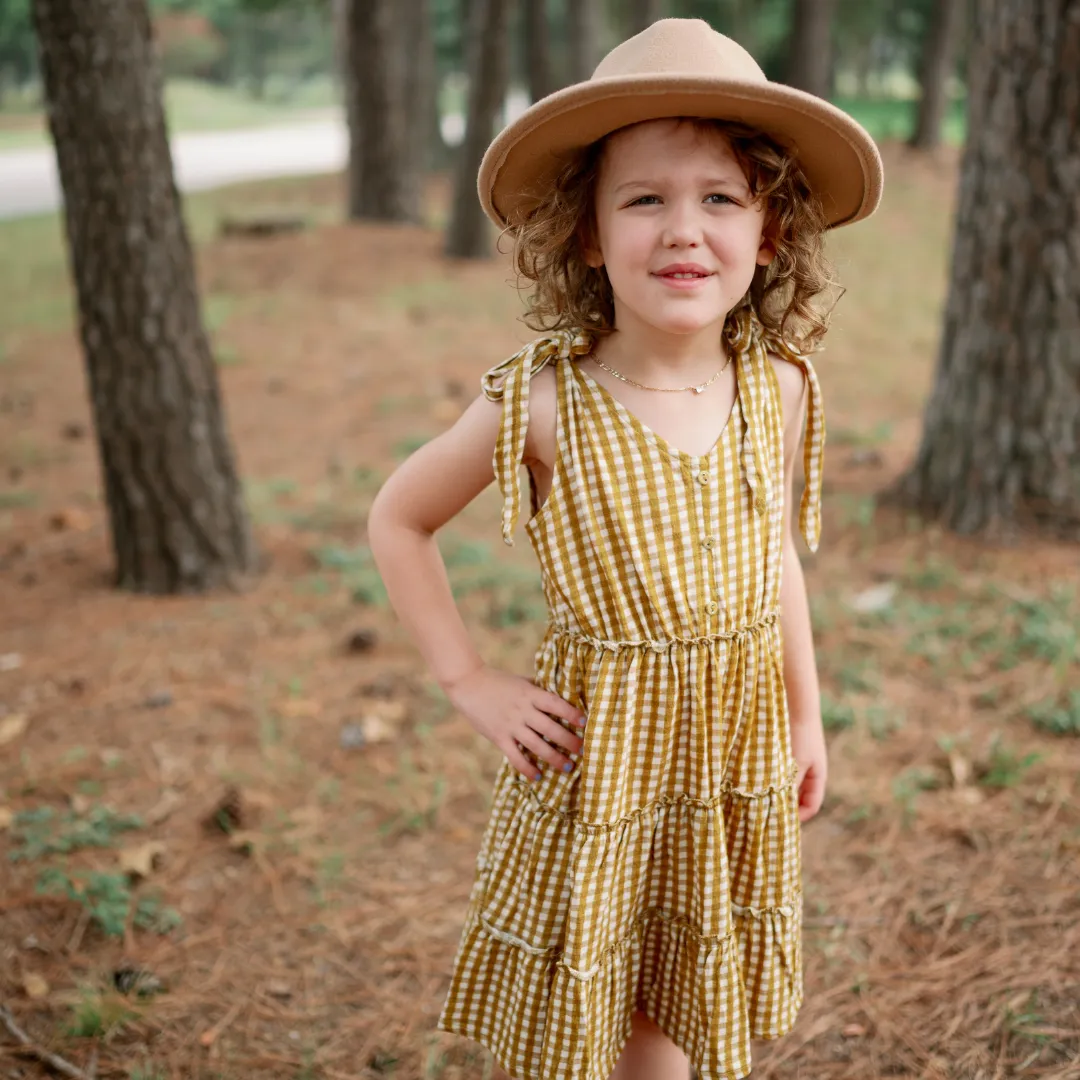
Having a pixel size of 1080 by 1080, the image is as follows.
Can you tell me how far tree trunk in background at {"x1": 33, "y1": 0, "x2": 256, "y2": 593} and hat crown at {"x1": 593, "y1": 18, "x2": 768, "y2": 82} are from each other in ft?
8.33

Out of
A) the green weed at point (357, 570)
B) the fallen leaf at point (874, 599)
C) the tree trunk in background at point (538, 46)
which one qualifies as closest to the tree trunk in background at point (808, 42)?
the tree trunk in background at point (538, 46)

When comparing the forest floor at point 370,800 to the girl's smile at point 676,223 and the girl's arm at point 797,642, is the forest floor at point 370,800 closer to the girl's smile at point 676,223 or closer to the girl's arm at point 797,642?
the girl's arm at point 797,642

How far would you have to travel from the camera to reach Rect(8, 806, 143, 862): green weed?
2.71m

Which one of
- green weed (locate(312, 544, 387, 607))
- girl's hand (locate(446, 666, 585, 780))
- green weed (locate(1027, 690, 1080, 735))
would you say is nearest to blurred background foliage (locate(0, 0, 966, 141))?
green weed (locate(312, 544, 387, 607))

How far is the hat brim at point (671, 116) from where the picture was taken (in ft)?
4.59

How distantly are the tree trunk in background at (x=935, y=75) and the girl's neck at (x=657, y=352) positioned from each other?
14.2 metres

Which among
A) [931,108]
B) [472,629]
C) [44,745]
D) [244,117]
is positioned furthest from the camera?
[244,117]

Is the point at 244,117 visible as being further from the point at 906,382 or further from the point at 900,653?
the point at 900,653

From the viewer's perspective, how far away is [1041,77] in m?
3.61

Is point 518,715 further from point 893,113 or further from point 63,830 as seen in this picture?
point 893,113

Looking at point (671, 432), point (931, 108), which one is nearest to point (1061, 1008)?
point (671, 432)

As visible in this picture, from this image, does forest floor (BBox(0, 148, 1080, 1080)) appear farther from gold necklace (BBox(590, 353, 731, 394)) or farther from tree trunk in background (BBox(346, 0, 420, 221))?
tree trunk in background (BBox(346, 0, 420, 221))

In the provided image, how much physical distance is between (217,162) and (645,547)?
74.3 feet

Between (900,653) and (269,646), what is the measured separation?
2.14 m
